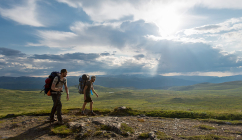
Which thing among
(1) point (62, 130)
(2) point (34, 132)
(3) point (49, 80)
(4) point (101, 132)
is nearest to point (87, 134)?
(4) point (101, 132)

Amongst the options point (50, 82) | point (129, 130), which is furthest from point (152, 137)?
point (50, 82)

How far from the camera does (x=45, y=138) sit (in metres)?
9.26

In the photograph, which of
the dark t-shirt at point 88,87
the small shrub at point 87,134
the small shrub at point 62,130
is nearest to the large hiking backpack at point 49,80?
the small shrub at point 62,130

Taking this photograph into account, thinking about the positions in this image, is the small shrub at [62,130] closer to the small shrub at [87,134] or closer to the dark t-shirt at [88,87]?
the small shrub at [87,134]

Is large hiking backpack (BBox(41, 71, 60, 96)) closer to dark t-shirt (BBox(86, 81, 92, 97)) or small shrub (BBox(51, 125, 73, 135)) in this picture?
small shrub (BBox(51, 125, 73, 135))

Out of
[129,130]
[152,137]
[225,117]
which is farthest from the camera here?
[225,117]

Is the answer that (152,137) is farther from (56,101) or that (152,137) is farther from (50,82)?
(50,82)

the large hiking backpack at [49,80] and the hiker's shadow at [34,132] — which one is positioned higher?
the large hiking backpack at [49,80]

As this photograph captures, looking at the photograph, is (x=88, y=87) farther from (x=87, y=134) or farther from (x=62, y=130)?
(x=87, y=134)

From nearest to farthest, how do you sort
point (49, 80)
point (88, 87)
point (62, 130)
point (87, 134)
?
point (87, 134)
point (62, 130)
point (49, 80)
point (88, 87)

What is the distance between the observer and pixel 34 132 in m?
10.3

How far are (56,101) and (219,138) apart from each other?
1218 centimetres

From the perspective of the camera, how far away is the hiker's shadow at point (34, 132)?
9.48 meters

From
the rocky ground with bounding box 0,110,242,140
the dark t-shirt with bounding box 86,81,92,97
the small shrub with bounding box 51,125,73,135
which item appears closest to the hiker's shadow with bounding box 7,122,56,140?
the rocky ground with bounding box 0,110,242,140
